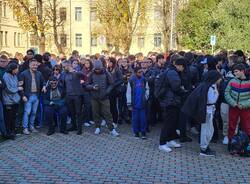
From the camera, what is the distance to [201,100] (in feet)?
28.1

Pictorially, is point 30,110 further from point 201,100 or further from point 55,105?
point 201,100

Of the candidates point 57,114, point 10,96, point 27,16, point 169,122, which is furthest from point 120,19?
point 169,122

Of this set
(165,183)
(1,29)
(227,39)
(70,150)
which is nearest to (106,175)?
(165,183)

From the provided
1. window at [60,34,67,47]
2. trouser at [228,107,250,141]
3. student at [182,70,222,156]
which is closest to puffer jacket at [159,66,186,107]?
student at [182,70,222,156]

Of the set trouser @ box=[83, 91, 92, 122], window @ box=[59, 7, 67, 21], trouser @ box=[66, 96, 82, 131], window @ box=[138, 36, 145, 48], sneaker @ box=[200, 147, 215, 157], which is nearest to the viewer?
sneaker @ box=[200, 147, 215, 157]

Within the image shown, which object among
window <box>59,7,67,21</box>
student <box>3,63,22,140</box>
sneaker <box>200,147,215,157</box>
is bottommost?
sneaker <box>200,147,215,157</box>

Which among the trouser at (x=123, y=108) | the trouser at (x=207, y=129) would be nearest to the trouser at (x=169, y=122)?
the trouser at (x=207, y=129)

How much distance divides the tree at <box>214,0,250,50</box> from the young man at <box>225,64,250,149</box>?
1737cm

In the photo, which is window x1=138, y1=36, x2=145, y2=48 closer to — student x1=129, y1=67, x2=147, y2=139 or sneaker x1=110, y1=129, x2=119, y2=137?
sneaker x1=110, y1=129, x2=119, y2=137

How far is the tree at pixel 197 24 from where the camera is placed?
29.2 m

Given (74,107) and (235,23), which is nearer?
(74,107)

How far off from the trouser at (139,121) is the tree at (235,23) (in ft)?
54.9

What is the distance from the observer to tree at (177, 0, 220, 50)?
29.2 metres

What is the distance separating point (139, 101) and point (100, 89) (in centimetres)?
107
